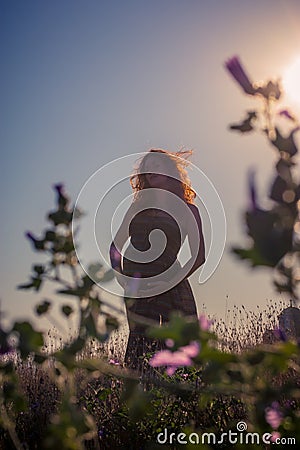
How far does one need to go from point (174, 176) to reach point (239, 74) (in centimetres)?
429

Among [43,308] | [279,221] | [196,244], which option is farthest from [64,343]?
[196,244]

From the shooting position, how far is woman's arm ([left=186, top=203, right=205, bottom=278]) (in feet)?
16.6

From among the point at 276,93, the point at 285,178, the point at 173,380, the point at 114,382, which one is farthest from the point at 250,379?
the point at 114,382

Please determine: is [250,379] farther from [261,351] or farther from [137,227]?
[137,227]

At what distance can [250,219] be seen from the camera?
30.7 inches

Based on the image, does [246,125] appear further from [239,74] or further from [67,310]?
[67,310]

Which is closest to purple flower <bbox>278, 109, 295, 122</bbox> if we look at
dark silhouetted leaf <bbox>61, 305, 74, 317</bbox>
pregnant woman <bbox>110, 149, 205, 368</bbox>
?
dark silhouetted leaf <bbox>61, 305, 74, 317</bbox>

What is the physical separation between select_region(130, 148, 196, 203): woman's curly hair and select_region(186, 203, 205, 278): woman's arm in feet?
0.68

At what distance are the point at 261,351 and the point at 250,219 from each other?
7.4 inches

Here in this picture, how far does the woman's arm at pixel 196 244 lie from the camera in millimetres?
5074

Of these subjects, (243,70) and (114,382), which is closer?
(243,70)

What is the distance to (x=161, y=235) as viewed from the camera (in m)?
5.29

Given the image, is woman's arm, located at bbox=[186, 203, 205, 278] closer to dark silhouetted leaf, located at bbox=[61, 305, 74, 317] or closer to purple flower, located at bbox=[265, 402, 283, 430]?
dark silhouetted leaf, located at bbox=[61, 305, 74, 317]

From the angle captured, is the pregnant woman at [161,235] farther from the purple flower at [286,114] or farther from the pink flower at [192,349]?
A: the pink flower at [192,349]
